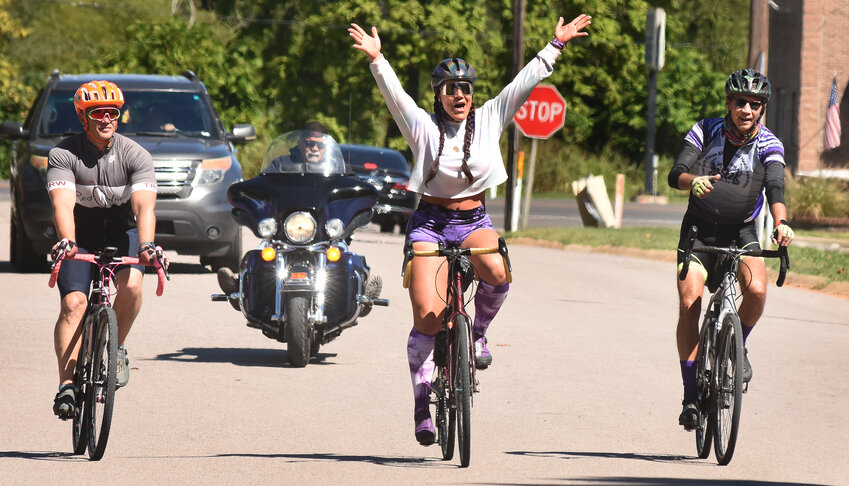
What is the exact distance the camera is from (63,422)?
27.9 feet

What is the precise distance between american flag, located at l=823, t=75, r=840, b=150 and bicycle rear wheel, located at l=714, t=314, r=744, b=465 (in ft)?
101

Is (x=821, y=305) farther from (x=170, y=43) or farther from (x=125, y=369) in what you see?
(x=170, y=43)

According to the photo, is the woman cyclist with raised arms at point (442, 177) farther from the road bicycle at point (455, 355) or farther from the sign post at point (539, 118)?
the sign post at point (539, 118)

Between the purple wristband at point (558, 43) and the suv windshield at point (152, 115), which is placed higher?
the purple wristband at point (558, 43)

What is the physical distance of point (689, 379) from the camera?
309 inches

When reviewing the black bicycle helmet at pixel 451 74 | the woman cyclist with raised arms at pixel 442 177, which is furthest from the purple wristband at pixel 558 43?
the black bicycle helmet at pixel 451 74

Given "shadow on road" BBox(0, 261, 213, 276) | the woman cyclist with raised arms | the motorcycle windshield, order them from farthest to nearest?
"shadow on road" BBox(0, 261, 213, 276), the motorcycle windshield, the woman cyclist with raised arms

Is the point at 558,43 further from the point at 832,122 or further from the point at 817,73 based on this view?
the point at 817,73

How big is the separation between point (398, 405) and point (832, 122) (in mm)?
30312

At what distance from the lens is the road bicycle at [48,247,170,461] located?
23.9ft

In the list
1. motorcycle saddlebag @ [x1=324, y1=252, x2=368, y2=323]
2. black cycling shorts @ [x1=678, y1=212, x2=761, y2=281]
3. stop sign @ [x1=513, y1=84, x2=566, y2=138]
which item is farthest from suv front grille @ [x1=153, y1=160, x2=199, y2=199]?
stop sign @ [x1=513, y1=84, x2=566, y2=138]

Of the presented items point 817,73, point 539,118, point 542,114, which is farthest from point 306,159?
point 817,73

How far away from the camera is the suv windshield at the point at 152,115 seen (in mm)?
17000

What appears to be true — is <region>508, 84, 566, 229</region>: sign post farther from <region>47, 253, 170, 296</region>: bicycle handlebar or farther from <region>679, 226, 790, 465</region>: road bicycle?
<region>47, 253, 170, 296</region>: bicycle handlebar
